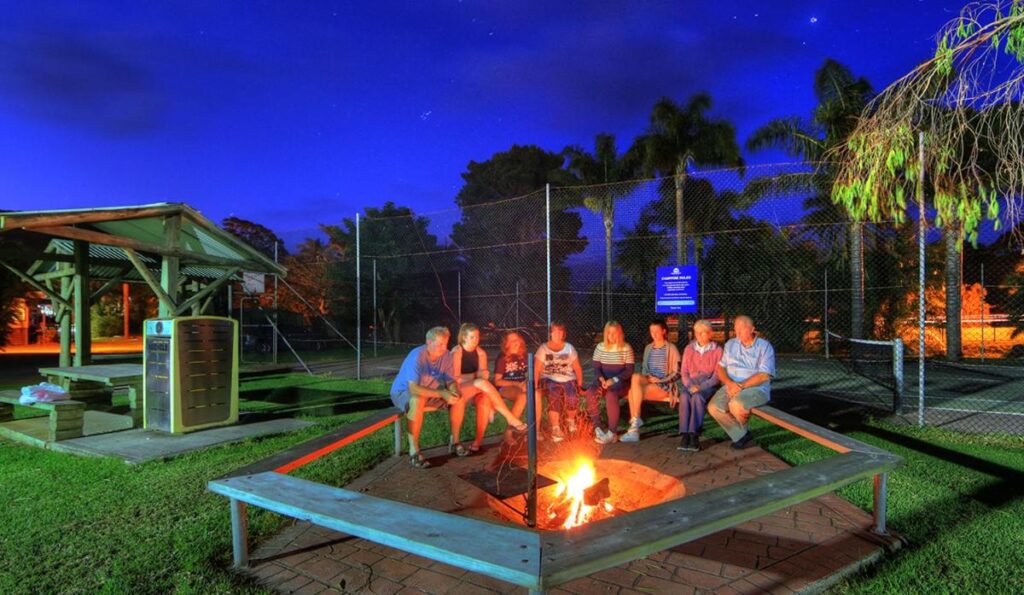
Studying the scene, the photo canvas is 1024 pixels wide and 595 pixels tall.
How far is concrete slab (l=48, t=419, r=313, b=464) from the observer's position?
16.6 feet

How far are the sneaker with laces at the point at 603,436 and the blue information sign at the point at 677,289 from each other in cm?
399

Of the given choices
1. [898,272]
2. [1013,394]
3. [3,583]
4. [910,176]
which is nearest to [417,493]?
[3,583]

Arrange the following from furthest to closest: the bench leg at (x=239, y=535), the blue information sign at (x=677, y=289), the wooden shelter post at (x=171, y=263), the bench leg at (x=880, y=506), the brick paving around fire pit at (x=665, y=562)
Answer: the blue information sign at (x=677, y=289) < the wooden shelter post at (x=171, y=263) < the bench leg at (x=880, y=506) < the bench leg at (x=239, y=535) < the brick paving around fire pit at (x=665, y=562)

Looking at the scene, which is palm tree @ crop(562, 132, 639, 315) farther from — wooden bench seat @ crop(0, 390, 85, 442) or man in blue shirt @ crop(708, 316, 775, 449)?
wooden bench seat @ crop(0, 390, 85, 442)

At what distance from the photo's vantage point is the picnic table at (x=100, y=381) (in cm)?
619

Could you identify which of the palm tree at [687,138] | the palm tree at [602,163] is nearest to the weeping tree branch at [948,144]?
the palm tree at [687,138]

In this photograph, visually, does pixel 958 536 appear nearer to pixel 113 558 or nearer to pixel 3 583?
pixel 113 558

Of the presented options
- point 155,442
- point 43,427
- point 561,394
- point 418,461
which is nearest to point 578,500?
point 418,461

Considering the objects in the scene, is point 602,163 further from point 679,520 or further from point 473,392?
point 679,520

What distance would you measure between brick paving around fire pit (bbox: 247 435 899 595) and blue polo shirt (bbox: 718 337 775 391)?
155 centimetres

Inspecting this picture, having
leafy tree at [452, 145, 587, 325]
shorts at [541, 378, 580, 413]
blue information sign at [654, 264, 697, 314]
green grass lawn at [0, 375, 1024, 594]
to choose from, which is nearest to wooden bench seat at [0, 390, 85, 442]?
green grass lawn at [0, 375, 1024, 594]

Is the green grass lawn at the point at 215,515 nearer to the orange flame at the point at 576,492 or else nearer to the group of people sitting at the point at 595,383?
the group of people sitting at the point at 595,383

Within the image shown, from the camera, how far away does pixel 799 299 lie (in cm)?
1681

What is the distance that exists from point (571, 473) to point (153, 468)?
3560mm
